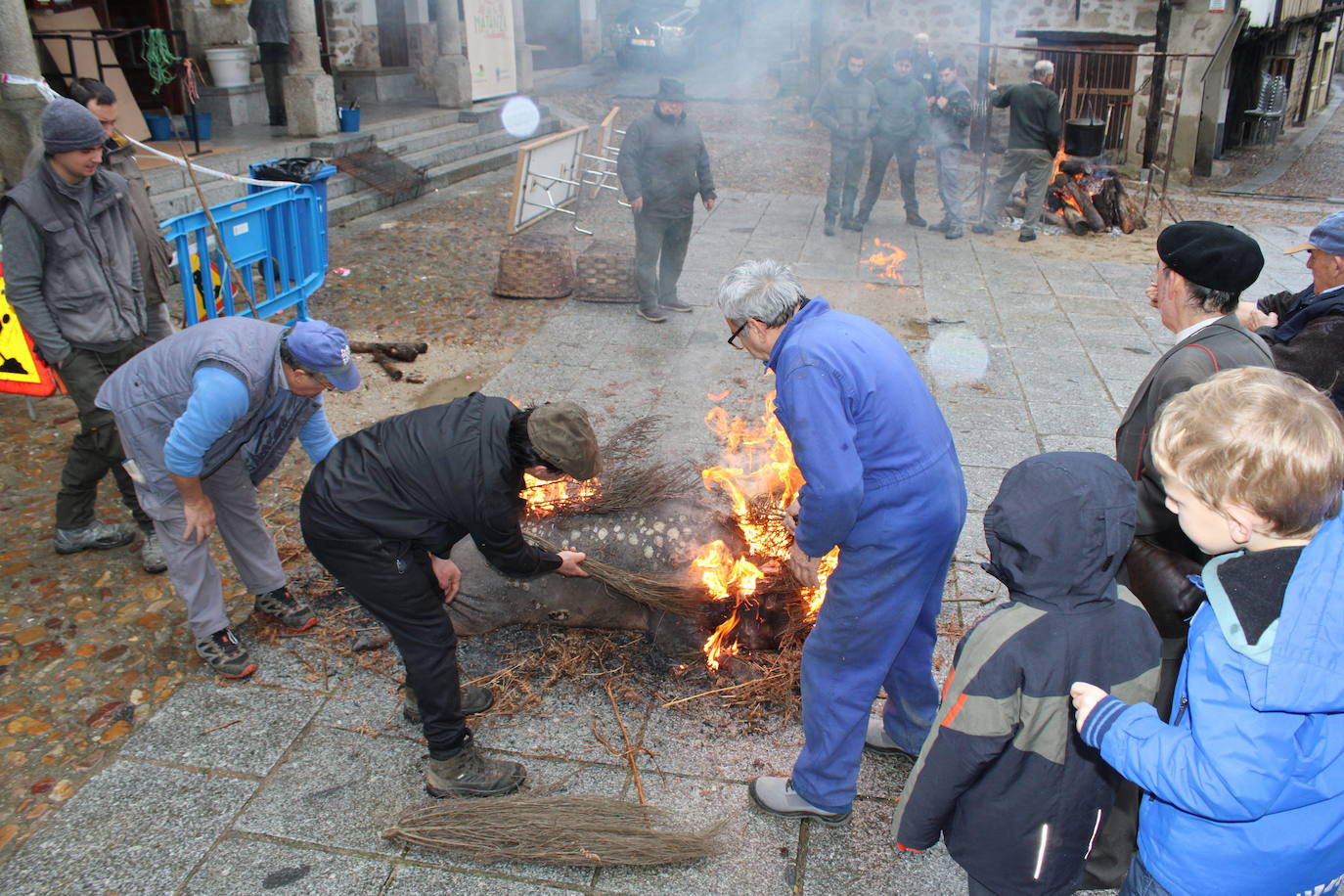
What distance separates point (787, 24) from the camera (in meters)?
24.9

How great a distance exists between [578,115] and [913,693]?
56.1ft

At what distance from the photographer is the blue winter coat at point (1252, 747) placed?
170 cm

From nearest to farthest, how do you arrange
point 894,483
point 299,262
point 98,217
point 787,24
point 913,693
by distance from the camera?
point 894,483, point 913,693, point 98,217, point 299,262, point 787,24

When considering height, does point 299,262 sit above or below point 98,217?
below

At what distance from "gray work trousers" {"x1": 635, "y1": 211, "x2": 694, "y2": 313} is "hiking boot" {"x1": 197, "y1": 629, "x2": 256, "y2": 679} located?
530cm

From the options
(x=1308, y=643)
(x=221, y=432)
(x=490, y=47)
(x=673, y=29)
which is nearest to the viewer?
(x=1308, y=643)

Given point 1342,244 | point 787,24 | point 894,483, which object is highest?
point 787,24

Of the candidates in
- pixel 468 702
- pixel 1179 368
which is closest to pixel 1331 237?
pixel 1179 368

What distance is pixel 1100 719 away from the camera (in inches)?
79.3

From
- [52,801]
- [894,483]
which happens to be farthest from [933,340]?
[52,801]

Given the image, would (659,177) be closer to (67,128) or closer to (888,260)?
(888,260)

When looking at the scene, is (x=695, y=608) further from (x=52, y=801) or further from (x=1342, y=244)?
(x=1342, y=244)

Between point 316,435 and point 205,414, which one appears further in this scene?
point 316,435

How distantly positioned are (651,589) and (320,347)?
162 centimetres
